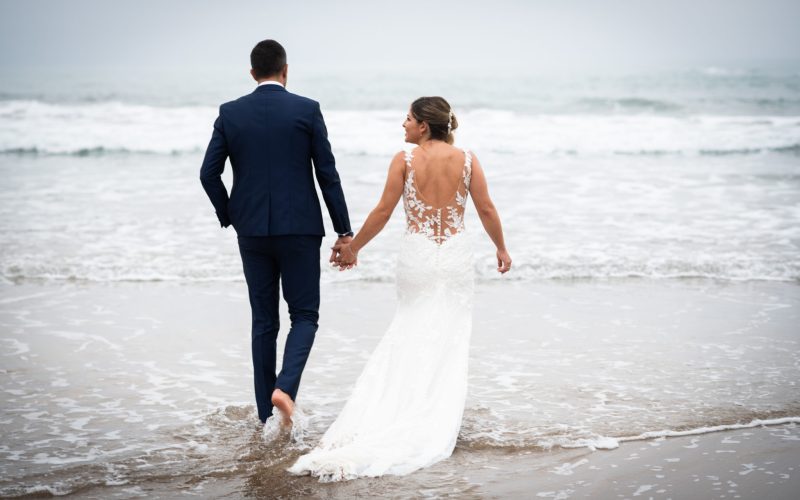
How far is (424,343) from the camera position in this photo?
4258mm

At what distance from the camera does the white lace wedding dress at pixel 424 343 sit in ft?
13.5

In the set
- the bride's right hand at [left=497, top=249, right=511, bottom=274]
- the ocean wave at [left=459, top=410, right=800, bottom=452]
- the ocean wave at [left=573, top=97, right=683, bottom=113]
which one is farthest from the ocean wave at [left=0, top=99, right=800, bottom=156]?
the bride's right hand at [left=497, top=249, right=511, bottom=274]

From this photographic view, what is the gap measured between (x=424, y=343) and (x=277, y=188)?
A: 3.52 feet

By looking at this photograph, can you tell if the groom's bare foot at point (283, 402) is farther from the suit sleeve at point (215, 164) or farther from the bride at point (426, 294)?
the suit sleeve at point (215, 164)

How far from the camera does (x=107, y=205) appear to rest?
12.1 m

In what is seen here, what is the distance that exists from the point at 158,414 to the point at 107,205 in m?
8.02

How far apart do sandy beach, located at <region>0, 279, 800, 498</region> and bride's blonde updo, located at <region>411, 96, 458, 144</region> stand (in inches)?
62.1

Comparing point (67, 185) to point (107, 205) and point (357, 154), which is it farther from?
point (357, 154)

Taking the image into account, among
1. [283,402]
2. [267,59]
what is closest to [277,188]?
[267,59]

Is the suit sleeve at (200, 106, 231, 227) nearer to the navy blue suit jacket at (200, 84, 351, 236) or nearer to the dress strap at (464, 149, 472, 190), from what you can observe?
the navy blue suit jacket at (200, 84, 351, 236)

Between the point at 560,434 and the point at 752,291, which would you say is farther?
the point at 752,291

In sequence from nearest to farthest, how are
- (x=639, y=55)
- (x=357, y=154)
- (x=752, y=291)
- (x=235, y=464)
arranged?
(x=235, y=464) → (x=752, y=291) → (x=357, y=154) → (x=639, y=55)

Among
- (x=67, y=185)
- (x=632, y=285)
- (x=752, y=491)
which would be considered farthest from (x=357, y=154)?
(x=752, y=491)

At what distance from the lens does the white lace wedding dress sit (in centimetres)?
412
